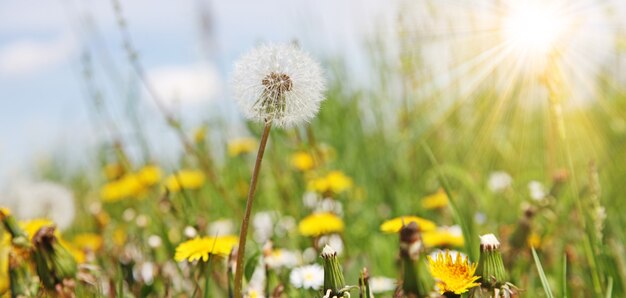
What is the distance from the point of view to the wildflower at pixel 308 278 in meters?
1.47

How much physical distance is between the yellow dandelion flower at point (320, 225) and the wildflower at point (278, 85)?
967 mm

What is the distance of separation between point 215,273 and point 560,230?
4.13ft

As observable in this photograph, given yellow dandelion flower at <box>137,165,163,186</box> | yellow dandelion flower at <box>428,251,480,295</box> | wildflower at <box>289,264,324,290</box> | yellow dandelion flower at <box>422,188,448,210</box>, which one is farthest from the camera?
yellow dandelion flower at <box>137,165,163,186</box>

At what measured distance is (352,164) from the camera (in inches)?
122

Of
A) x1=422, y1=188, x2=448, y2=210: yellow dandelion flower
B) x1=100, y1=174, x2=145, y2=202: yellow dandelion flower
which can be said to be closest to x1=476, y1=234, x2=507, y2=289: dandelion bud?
x1=422, y1=188, x2=448, y2=210: yellow dandelion flower

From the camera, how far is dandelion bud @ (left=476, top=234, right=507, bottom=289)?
99cm

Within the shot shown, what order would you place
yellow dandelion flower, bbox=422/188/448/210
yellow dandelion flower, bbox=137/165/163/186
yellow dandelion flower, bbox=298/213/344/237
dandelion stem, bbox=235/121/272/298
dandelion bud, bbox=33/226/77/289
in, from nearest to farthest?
dandelion stem, bbox=235/121/272/298 < dandelion bud, bbox=33/226/77/289 < yellow dandelion flower, bbox=298/213/344/237 < yellow dandelion flower, bbox=422/188/448/210 < yellow dandelion flower, bbox=137/165/163/186

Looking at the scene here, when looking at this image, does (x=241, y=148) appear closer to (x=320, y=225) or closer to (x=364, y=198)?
(x=364, y=198)

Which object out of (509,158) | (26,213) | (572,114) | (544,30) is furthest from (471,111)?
(26,213)

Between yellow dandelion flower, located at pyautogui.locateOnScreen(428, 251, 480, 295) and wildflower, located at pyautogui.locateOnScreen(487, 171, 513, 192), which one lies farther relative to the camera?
wildflower, located at pyautogui.locateOnScreen(487, 171, 513, 192)

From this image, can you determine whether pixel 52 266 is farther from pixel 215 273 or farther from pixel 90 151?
pixel 90 151

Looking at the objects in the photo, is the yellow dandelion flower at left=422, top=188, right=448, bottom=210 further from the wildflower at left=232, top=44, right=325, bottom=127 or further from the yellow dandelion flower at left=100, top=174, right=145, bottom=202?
the wildflower at left=232, top=44, right=325, bottom=127

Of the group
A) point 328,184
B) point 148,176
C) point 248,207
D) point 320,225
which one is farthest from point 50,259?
point 148,176

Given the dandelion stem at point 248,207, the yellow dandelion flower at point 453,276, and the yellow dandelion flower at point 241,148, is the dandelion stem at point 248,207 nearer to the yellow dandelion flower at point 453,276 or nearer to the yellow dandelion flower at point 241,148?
the yellow dandelion flower at point 453,276
